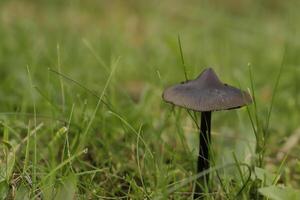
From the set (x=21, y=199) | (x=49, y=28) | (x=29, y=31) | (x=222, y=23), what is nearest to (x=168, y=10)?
(x=222, y=23)

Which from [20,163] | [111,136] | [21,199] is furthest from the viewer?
[111,136]

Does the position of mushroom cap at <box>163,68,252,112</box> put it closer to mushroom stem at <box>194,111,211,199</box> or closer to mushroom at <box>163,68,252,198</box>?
mushroom at <box>163,68,252,198</box>

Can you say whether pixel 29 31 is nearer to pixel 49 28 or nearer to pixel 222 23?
pixel 49 28

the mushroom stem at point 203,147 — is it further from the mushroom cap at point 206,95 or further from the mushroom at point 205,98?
the mushroom cap at point 206,95

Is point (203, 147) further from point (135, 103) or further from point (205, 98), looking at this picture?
point (135, 103)

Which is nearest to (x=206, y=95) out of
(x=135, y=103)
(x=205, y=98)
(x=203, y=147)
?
(x=205, y=98)
